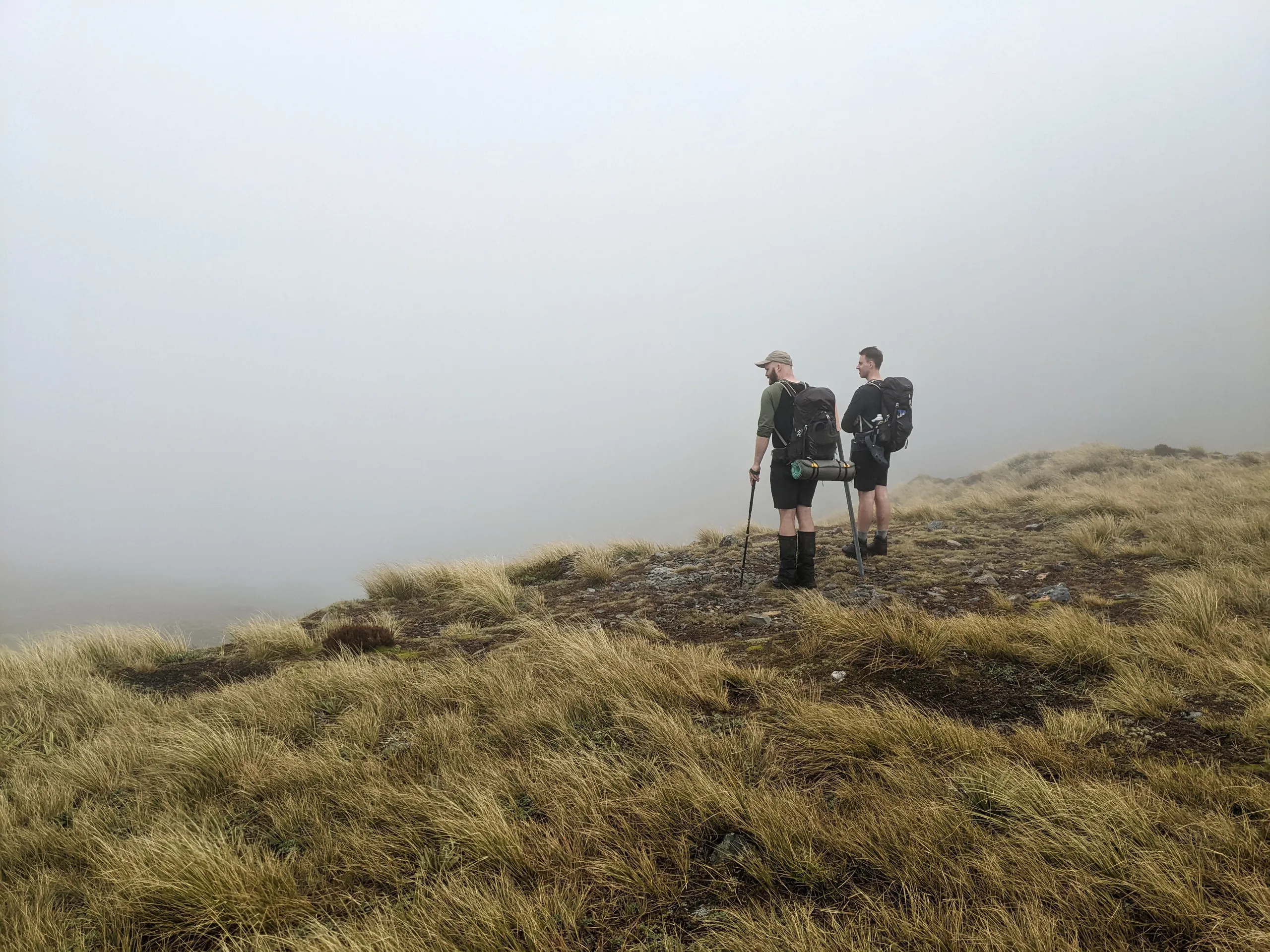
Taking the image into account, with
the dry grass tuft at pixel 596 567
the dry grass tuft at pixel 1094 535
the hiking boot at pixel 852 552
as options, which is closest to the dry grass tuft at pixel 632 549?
the dry grass tuft at pixel 596 567


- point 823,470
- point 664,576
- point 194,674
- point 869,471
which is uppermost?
point 823,470

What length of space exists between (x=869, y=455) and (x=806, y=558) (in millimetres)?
2170

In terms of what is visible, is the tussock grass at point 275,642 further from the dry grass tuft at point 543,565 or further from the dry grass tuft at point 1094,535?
the dry grass tuft at point 1094,535

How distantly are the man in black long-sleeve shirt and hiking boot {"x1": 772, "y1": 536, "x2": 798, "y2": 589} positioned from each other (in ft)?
4.71

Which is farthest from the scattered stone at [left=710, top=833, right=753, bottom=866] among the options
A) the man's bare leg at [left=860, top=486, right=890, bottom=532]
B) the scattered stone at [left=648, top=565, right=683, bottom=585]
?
the man's bare leg at [left=860, top=486, right=890, bottom=532]

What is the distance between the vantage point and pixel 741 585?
24.3 ft

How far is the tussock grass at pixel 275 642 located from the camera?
6.54 m

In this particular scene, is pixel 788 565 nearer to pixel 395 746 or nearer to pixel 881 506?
pixel 881 506

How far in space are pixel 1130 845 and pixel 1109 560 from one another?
6.98 m

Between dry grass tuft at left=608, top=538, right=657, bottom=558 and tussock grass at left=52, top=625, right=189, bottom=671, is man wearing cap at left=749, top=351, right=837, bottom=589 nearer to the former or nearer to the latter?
dry grass tuft at left=608, top=538, right=657, bottom=558

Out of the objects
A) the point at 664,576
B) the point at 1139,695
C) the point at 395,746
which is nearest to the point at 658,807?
the point at 395,746

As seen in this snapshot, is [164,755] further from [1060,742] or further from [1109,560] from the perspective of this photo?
[1109,560]

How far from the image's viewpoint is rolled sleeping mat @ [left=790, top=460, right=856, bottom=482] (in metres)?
6.68

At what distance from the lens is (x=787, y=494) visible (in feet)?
22.7
